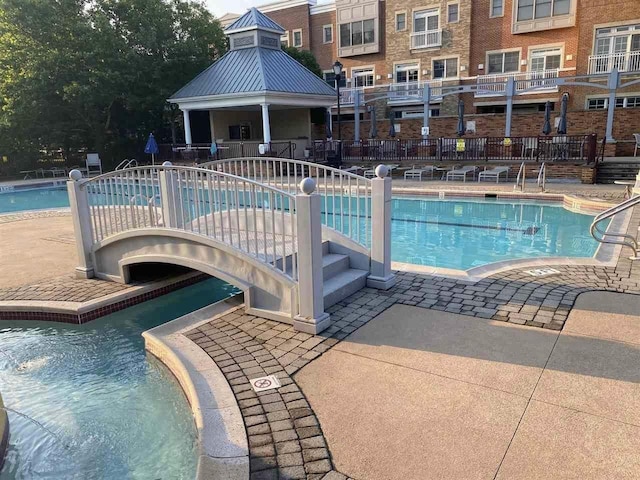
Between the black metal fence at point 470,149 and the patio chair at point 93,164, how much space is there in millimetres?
12239

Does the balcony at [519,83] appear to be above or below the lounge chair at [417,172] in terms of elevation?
above

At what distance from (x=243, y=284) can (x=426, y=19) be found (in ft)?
101

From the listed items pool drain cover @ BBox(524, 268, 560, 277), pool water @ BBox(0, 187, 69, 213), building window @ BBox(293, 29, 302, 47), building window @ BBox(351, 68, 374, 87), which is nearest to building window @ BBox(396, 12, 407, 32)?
building window @ BBox(351, 68, 374, 87)

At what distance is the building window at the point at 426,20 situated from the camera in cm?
3061

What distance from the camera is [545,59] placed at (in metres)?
27.8

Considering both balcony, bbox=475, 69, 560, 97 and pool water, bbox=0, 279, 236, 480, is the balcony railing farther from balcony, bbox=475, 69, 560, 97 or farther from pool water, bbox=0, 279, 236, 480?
pool water, bbox=0, 279, 236, 480

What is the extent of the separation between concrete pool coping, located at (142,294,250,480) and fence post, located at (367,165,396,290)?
188 centimetres

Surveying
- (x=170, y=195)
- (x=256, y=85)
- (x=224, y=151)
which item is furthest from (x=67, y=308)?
(x=224, y=151)

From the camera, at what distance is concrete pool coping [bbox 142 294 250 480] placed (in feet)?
9.44

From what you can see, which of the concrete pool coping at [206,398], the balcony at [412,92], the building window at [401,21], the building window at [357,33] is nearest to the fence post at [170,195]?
the concrete pool coping at [206,398]

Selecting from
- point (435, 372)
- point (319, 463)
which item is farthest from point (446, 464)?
point (435, 372)

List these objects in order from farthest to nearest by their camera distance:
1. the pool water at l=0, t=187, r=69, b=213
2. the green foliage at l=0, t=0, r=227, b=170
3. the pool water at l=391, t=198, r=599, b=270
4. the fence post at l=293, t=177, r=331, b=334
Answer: the green foliage at l=0, t=0, r=227, b=170 < the pool water at l=0, t=187, r=69, b=213 < the pool water at l=391, t=198, r=599, b=270 < the fence post at l=293, t=177, r=331, b=334

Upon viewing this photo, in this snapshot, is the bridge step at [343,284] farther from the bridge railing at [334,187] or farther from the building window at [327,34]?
the building window at [327,34]

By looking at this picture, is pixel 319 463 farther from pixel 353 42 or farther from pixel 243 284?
pixel 353 42
